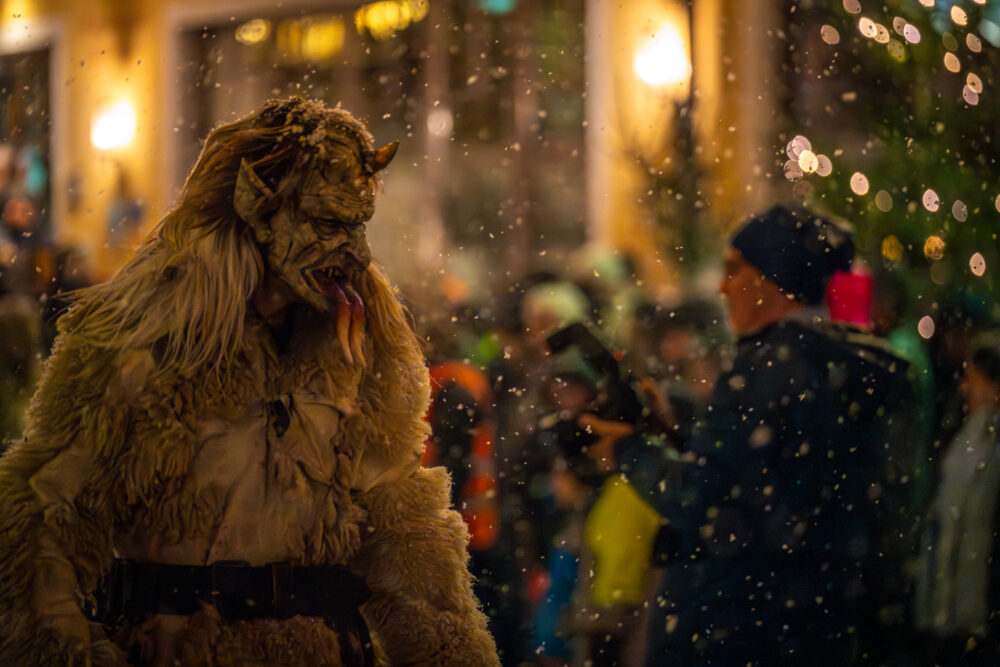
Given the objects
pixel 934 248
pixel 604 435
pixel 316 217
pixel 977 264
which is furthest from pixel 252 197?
pixel 977 264

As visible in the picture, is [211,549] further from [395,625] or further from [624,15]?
[624,15]

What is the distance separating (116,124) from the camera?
5.20ft

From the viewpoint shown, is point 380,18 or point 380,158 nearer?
point 380,158

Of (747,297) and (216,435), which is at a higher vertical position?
(747,297)

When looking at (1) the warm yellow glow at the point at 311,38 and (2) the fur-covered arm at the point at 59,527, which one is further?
(1) the warm yellow glow at the point at 311,38

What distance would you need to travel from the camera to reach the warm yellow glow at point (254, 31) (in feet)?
5.23

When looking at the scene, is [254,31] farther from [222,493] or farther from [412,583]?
[412,583]

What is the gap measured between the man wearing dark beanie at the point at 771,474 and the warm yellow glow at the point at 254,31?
2.34 ft

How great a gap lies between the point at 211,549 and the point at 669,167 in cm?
79

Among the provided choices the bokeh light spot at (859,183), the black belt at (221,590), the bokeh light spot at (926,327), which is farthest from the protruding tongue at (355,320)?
the bokeh light spot at (926,327)

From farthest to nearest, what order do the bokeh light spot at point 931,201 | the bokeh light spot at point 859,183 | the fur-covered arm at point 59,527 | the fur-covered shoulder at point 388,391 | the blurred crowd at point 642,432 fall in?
the bokeh light spot at point 931,201 < the bokeh light spot at point 859,183 < the blurred crowd at point 642,432 < the fur-covered shoulder at point 388,391 < the fur-covered arm at point 59,527

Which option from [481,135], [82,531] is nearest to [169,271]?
[82,531]

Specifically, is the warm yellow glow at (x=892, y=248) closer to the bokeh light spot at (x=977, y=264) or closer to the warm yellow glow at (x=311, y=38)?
the bokeh light spot at (x=977, y=264)

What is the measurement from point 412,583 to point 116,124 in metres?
0.73
